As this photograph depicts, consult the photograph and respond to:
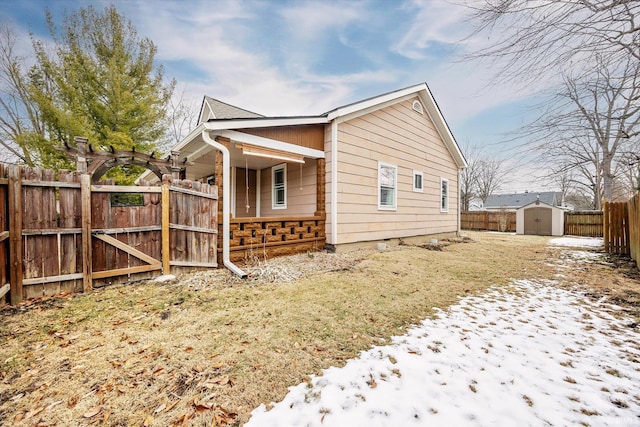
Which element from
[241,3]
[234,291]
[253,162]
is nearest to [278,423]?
[234,291]

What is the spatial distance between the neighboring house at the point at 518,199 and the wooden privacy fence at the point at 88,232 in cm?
3607

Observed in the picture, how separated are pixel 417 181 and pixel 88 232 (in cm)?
985

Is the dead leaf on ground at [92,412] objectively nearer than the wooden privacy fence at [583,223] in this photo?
Yes

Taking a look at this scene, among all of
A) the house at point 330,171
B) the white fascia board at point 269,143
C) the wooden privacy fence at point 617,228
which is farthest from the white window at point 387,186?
the wooden privacy fence at point 617,228

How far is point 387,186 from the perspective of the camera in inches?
338

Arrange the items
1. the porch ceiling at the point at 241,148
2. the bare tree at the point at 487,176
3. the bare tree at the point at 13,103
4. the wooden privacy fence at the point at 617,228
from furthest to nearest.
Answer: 1. the bare tree at the point at 487,176
2. the bare tree at the point at 13,103
3. the wooden privacy fence at the point at 617,228
4. the porch ceiling at the point at 241,148

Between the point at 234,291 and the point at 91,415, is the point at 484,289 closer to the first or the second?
the point at 234,291

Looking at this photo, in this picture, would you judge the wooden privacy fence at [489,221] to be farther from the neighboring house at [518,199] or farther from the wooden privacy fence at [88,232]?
the wooden privacy fence at [88,232]

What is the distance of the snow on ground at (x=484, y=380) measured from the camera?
168cm

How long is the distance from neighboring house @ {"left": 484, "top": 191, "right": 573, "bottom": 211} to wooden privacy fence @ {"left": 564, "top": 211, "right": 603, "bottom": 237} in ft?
54.0

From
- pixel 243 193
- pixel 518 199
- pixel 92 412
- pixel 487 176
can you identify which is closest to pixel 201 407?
pixel 92 412

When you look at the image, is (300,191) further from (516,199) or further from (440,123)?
(516,199)

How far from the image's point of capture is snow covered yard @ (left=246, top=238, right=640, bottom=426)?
169 centimetres

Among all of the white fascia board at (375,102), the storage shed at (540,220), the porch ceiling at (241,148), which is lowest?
the storage shed at (540,220)
